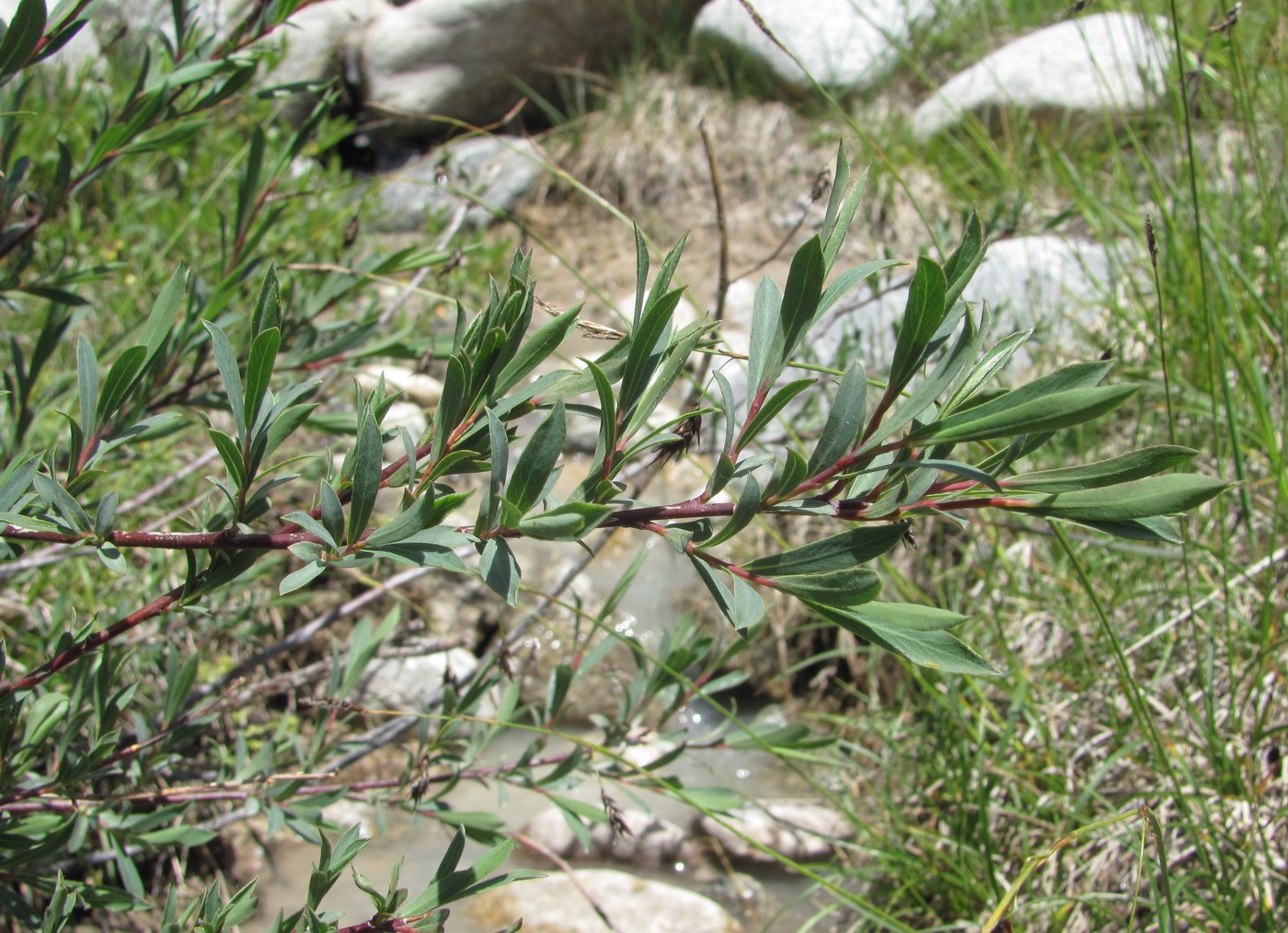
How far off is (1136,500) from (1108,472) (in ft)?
0.09

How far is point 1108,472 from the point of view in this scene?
0.65 m

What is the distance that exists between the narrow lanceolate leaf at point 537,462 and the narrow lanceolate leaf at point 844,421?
0.17 meters

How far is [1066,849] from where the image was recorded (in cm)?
192

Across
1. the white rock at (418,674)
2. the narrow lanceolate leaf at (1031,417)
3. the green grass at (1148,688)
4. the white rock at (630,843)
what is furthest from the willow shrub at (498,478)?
the white rock at (418,674)

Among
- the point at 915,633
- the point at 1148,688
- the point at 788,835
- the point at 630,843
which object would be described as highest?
the point at 915,633

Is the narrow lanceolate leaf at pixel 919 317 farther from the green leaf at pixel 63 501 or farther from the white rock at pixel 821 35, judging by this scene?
the white rock at pixel 821 35

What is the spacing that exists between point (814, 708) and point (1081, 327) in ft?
4.61

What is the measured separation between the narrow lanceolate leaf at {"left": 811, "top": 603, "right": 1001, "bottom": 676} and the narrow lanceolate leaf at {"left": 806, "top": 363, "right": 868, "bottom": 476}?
4.0 inches

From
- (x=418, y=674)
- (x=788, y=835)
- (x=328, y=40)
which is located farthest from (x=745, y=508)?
(x=328, y=40)

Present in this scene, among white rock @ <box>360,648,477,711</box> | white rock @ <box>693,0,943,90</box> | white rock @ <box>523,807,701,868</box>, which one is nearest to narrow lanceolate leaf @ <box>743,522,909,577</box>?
white rock @ <box>523,807,701,868</box>

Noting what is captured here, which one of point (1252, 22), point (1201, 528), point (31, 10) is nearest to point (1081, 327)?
point (1201, 528)

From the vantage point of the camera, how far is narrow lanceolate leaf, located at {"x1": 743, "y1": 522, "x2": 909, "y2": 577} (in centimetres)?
67

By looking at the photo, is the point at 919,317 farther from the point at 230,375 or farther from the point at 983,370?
the point at 230,375

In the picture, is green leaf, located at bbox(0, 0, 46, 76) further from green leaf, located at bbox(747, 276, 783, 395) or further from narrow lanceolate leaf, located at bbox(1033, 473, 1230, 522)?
narrow lanceolate leaf, located at bbox(1033, 473, 1230, 522)
